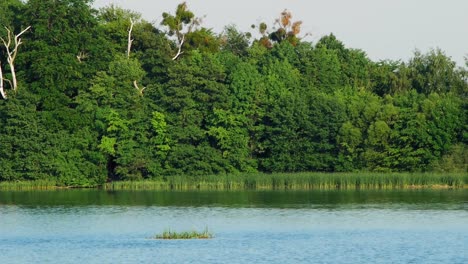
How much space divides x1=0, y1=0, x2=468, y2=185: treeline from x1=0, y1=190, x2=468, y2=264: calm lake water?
690cm

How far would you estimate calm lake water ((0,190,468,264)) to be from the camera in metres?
37.4

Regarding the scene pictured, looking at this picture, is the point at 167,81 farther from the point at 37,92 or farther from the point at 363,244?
the point at 363,244

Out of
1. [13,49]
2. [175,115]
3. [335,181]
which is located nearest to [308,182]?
[335,181]

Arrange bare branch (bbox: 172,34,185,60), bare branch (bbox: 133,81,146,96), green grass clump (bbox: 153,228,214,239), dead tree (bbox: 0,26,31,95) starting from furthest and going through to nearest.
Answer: bare branch (bbox: 172,34,185,60), bare branch (bbox: 133,81,146,96), dead tree (bbox: 0,26,31,95), green grass clump (bbox: 153,228,214,239)

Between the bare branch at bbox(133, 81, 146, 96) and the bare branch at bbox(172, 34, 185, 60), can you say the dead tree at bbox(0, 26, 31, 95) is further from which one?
the bare branch at bbox(172, 34, 185, 60)

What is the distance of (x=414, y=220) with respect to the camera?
4853cm

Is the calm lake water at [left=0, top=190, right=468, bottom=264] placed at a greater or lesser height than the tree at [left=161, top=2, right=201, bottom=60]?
lesser

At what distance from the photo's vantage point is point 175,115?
76.6 meters

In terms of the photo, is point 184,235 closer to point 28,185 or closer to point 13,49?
point 28,185

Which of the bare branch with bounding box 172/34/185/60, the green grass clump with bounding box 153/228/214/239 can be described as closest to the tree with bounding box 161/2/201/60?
the bare branch with bounding box 172/34/185/60

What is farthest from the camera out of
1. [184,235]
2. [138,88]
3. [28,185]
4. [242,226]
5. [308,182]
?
[138,88]

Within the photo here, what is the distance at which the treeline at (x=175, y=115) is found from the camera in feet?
244

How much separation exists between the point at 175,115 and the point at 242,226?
30.2m

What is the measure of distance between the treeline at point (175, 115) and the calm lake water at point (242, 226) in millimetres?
6905
